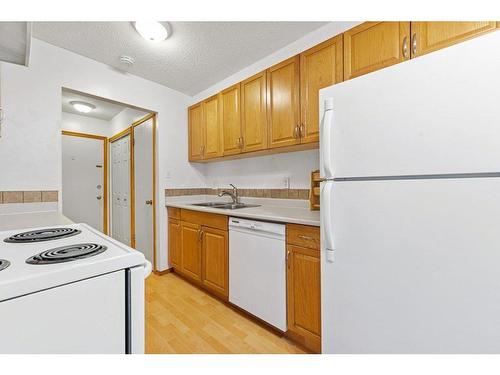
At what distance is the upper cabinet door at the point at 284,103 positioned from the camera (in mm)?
1805

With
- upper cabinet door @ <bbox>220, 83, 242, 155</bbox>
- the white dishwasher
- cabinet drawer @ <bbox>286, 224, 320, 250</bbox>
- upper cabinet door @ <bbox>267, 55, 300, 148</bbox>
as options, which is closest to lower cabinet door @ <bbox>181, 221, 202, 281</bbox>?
the white dishwasher

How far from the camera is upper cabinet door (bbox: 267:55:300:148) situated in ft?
5.92

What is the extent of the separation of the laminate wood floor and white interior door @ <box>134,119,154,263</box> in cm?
89

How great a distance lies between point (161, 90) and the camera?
106 inches

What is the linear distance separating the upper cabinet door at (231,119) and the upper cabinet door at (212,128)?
0.08m

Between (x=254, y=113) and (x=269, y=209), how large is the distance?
0.93 meters

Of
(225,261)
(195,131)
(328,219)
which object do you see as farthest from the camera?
(195,131)

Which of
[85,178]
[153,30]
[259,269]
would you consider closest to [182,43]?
[153,30]

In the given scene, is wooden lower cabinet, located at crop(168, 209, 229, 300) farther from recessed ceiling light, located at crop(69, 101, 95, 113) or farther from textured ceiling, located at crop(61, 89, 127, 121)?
recessed ceiling light, located at crop(69, 101, 95, 113)

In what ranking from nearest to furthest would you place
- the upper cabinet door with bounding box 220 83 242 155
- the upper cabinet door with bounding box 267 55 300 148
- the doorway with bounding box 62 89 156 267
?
the upper cabinet door with bounding box 267 55 300 148 → the upper cabinet door with bounding box 220 83 242 155 → the doorway with bounding box 62 89 156 267

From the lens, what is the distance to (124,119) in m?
3.54

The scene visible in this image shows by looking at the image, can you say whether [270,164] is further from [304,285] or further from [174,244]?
[174,244]
